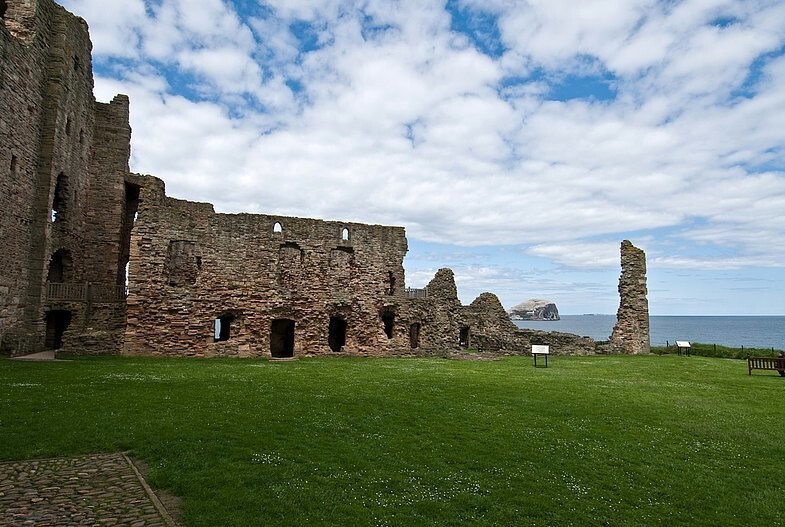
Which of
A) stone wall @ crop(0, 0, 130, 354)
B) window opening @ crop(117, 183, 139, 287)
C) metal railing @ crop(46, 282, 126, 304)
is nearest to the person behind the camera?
Answer: stone wall @ crop(0, 0, 130, 354)

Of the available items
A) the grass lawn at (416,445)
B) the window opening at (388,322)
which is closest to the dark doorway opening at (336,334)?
the window opening at (388,322)

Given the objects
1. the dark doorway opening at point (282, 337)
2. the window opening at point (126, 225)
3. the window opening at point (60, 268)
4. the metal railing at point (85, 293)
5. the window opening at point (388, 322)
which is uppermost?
the window opening at point (126, 225)

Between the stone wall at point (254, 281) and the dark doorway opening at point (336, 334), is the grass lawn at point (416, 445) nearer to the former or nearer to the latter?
the stone wall at point (254, 281)

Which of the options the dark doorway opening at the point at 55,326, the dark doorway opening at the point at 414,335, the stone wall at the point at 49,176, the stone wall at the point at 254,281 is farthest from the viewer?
the dark doorway opening at the point at 414,335

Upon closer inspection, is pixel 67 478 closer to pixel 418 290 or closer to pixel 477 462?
pixel 477 462

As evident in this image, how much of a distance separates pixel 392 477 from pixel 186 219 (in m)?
21.7

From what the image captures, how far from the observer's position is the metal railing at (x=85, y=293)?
2309 cm

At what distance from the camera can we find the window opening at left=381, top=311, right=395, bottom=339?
1228 inches

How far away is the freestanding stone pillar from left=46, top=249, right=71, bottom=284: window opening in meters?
32.6

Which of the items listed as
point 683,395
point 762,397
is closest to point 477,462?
point 683,395

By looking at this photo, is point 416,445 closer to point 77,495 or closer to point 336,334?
point 77,495

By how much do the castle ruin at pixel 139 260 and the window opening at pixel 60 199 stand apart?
0.27 feet

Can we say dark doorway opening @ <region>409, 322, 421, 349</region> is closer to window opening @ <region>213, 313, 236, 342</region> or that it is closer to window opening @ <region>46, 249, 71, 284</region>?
window opening @ <region>213, 313, 236, 342</region>

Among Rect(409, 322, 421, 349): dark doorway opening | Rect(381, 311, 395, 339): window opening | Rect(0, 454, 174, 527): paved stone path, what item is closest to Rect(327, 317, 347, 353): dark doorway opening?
Rect(381, 311, 395, 339): window opening
